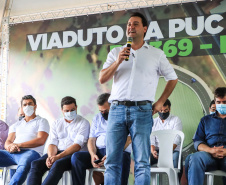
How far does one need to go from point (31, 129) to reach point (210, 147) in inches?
85.2

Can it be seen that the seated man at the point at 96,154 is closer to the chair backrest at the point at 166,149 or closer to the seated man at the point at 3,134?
the chair backrest at the point at 166,149

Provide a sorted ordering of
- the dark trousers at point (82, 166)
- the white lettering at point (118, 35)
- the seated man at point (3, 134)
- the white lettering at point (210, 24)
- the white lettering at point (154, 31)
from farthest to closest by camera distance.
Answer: the white lettering at point (118, 35)
the white lettering at point (154, 31)
the white lettering at point (210, 24)
the seated man at point (3, 134)
the dark trousers at point (82, 166)

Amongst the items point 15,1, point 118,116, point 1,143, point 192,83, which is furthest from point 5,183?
point 15,1

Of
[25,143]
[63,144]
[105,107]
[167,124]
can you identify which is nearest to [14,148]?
[25,143]

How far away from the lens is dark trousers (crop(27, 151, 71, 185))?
12.7 ft

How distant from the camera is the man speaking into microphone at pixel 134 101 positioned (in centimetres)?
262

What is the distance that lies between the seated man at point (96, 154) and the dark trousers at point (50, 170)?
3.7 inches

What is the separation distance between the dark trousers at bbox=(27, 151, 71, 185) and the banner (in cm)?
184

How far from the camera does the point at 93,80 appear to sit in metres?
5.98

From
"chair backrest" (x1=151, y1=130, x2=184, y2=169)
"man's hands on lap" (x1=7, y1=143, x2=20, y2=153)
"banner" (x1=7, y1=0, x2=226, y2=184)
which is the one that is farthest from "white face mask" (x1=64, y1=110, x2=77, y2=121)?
"banner" (x1=7, y1=0, x2=226, y2=184)

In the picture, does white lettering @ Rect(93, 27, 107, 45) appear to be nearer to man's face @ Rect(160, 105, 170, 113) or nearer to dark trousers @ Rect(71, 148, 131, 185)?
man's face @ Rect(160, 105, 170, 113)

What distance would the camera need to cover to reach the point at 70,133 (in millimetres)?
4484

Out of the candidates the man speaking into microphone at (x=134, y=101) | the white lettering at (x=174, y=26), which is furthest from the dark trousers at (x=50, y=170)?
the white lettering at (x=174, y=26)

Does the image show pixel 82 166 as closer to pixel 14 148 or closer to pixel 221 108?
pixel 14 148
